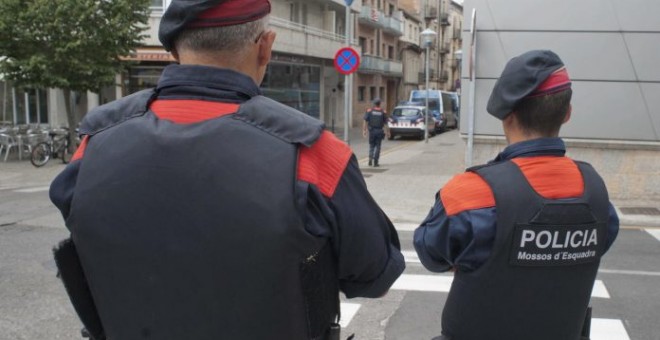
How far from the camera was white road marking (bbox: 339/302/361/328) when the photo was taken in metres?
4.96

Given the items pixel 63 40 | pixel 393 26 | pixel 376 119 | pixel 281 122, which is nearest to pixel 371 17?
pixel 393 26

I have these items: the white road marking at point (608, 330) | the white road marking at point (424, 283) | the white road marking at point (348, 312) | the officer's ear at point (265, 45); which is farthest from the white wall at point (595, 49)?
the officer's ear at point (265, 45)

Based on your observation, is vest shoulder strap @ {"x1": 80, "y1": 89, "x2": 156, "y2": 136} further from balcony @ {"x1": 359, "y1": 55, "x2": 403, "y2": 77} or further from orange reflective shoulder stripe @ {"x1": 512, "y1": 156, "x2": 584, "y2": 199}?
balcony @ {"x1": 359, "y1": 55, "x2": 403, "y2": 77}

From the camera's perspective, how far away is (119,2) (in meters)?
17.3

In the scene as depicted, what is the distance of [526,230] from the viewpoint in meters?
2.02

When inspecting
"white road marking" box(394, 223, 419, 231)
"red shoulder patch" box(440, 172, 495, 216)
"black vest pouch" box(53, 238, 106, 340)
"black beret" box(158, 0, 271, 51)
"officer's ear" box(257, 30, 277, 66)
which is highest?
"black beret" box(158, 0, 271, 51)

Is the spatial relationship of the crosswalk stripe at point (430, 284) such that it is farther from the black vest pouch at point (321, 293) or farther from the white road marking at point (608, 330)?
the black vest pouch at point (321, 293)

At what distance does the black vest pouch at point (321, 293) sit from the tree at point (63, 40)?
16.5m

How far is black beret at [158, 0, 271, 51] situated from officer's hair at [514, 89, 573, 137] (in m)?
1.08

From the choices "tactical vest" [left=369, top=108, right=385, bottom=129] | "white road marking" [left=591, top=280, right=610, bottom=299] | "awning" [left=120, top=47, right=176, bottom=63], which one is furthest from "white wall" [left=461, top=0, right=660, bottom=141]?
"awning" [left=120, top=47, right=176, bottom=63]

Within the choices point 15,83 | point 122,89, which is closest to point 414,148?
point 122,89

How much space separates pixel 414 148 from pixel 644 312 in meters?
19.2

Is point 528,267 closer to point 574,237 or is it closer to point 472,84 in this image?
point 574,237

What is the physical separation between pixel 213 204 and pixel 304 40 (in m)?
31.1
